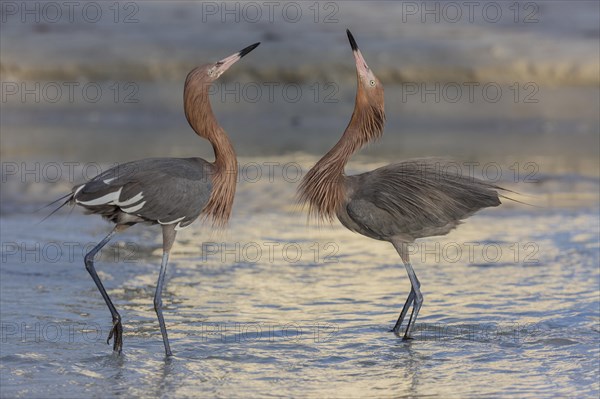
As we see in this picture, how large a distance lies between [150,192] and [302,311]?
4.47ft

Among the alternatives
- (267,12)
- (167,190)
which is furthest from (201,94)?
(267,12)

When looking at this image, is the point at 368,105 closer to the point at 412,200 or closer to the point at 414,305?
the point at 412,200

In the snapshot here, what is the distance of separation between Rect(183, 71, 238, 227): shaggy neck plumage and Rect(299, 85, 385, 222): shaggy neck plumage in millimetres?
561

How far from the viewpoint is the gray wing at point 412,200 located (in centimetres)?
700

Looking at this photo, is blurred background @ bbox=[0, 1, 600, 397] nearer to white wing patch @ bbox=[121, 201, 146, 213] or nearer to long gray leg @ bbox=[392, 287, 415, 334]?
long gray leg @ bbox=[392, 287, 415, 334]

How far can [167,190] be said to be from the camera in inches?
256

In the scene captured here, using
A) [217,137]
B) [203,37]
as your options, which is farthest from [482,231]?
[203,37]

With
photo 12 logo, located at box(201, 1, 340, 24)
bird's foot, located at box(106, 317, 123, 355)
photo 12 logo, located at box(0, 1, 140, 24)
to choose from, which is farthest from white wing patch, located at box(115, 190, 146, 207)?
photo 12 logo, located at box(0, 1, 140, 24)

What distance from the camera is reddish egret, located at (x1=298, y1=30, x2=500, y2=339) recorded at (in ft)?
23.0

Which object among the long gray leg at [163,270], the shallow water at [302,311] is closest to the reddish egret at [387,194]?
the shallow water at [302,311]

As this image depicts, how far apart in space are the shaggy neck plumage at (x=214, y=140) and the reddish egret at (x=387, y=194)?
23.3 inches

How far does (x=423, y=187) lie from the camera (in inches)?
279

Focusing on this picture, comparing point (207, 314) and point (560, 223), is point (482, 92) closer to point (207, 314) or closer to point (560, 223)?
point (560, 223)

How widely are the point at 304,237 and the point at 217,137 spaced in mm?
2680
